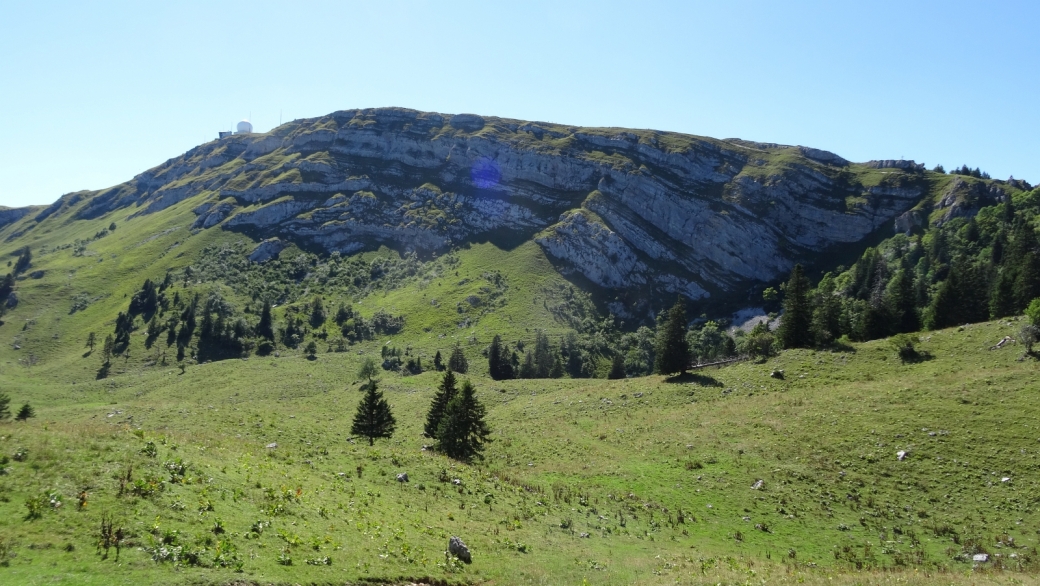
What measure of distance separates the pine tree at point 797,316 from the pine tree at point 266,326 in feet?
438

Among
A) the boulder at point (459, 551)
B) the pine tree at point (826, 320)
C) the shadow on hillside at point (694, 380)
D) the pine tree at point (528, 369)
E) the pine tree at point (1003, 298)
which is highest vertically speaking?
the pine tree at point (1003, 298)

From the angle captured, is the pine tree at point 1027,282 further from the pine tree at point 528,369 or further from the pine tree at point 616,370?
the pine tree at point 528,369

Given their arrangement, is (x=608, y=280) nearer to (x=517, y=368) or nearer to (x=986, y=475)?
(x=517, y=368)

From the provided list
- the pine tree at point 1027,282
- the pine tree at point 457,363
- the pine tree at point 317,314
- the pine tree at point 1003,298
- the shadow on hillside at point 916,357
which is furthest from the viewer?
the pine tree at point 317,314

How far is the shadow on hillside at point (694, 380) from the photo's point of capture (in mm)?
58812

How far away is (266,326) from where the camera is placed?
149875 mm

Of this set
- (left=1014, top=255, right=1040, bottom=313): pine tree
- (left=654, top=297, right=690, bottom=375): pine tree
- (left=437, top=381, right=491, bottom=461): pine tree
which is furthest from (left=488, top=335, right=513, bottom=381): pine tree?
(left=1014, top=255, right=1040, bottom=313): pine tree

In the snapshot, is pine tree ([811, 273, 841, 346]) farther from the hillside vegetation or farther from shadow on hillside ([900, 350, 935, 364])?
shadow on hillside ([900, 350, 935, 364])

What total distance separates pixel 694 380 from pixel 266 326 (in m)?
131

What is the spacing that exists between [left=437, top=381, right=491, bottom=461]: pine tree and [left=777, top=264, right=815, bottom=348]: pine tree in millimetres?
46844

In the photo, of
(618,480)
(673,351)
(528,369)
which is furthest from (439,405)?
(528,369)

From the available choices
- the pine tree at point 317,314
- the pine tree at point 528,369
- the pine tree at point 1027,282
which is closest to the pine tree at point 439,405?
the pine tree at point 528,369

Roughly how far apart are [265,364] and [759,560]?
376 feet

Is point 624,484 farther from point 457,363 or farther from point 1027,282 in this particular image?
point 457,363
